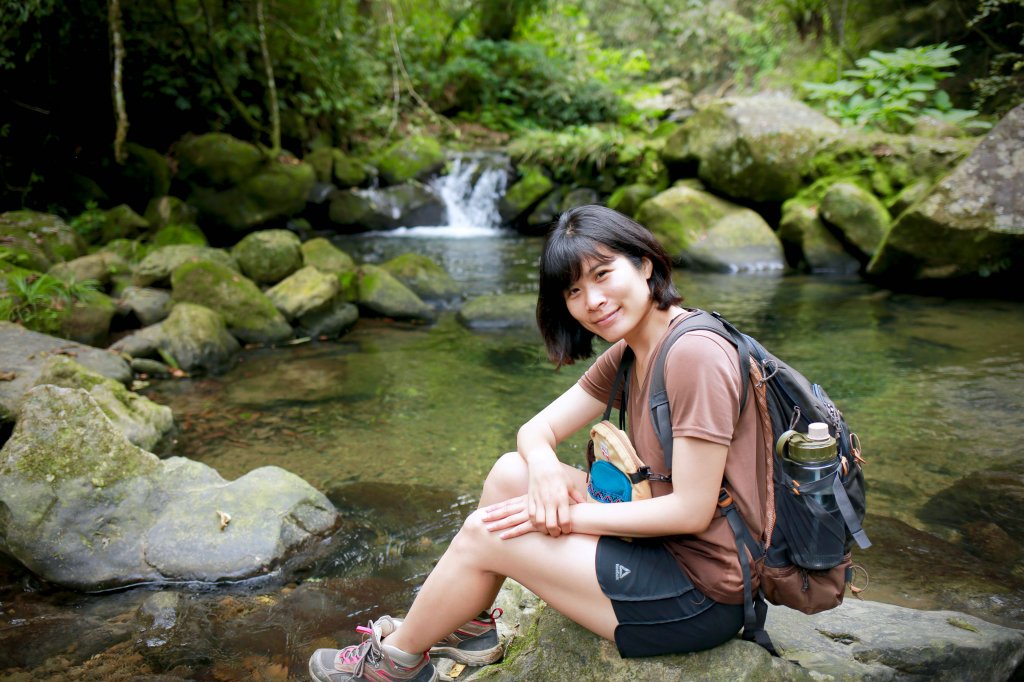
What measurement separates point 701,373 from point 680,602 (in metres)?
0.56

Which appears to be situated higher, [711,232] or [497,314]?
[711,232]

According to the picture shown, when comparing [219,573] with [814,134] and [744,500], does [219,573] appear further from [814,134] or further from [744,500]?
[814,134]

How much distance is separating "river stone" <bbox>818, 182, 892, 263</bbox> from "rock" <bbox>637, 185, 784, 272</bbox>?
2.92 feet

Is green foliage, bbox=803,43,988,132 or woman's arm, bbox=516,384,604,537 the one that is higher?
green foliage, bbox=803,43,988,132

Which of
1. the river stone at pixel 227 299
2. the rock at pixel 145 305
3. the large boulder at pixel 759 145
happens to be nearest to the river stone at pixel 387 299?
the river stone at pixel 227 299

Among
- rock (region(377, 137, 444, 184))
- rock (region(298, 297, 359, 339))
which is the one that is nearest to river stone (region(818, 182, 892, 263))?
rock (region(298, 297, 359, 339))

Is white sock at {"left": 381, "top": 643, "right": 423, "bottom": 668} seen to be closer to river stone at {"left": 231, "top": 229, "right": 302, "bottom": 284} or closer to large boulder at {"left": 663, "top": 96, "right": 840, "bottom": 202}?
river stone at {"left": 231, "top": 229, "right": 302, "bottom": 284}

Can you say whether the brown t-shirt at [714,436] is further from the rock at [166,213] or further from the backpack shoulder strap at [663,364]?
the rock at [166,213]

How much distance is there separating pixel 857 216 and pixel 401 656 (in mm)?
8512

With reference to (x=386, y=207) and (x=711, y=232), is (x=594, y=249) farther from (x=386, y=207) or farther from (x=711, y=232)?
(x=386, y=207)

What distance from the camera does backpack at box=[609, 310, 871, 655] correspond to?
1.68 meters

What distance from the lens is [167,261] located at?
7.47 meters

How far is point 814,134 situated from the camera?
10.2m

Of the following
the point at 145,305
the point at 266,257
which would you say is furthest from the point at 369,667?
the point at 266,257
